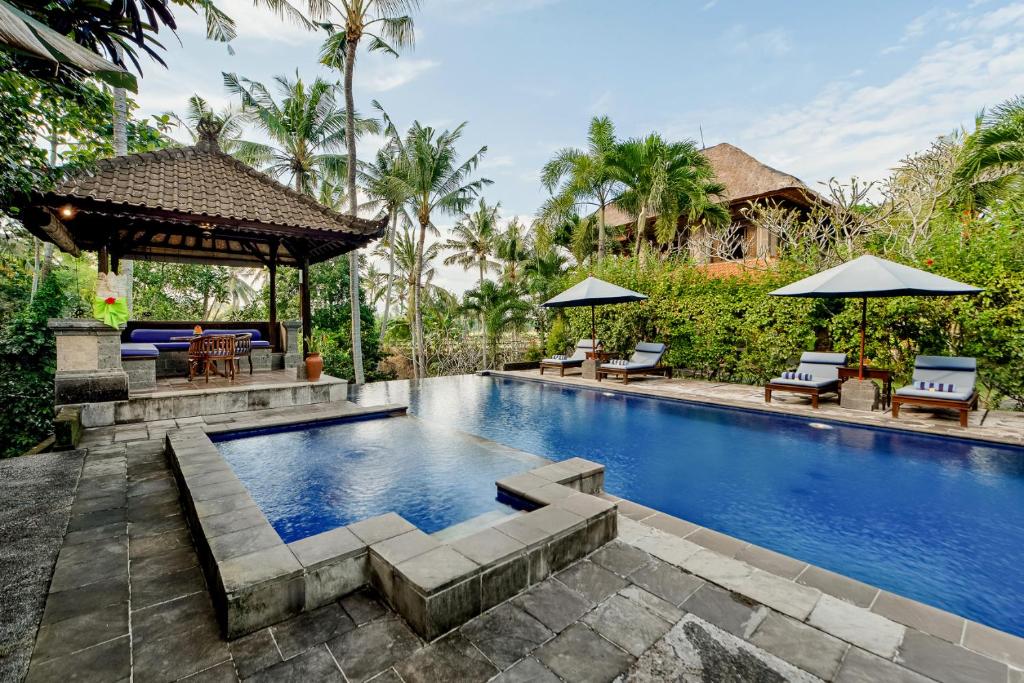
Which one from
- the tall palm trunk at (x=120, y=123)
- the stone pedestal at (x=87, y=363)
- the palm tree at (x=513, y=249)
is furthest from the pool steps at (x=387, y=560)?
the palm tree at (x=513, y=249)

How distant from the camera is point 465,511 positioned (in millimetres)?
4176

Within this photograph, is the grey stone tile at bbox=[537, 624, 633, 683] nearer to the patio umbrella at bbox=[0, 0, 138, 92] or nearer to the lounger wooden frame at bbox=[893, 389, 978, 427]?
the patio umbrella at bbox=[0, 0, 138, 92]

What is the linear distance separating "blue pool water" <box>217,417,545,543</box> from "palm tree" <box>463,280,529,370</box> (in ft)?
32.4

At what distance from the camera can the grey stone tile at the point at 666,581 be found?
263 cm

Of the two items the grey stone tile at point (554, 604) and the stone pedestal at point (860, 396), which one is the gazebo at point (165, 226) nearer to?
the grey stone tile at point (554, 604)

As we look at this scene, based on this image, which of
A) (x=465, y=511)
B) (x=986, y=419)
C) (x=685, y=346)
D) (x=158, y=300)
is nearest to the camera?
(x=465, y=511)

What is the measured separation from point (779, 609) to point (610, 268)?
12695 millimetres

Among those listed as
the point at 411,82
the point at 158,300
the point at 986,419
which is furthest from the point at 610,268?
the point at 158,300

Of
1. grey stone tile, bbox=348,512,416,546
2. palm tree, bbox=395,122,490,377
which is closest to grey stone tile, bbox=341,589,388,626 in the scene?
grey stone tile, bbox=348,512,416,546

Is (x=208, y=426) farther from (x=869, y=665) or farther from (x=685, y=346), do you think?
(x=685, y=346)

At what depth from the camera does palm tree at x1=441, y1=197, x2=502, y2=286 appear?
20641mm

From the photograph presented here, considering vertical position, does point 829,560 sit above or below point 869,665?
below

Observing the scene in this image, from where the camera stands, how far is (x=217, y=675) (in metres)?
1.95

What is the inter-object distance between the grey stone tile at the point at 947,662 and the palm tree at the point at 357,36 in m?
13.4
